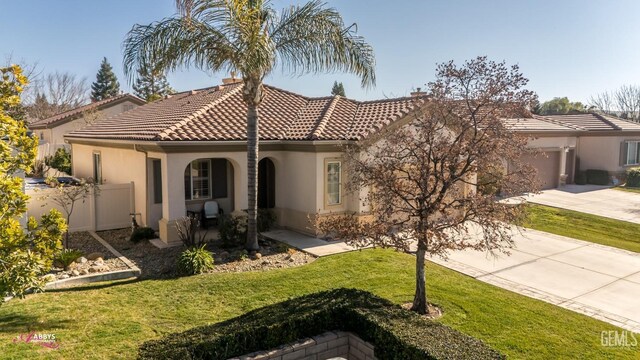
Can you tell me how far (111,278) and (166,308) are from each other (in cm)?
295

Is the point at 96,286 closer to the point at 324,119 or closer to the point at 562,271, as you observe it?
the point at 324,119

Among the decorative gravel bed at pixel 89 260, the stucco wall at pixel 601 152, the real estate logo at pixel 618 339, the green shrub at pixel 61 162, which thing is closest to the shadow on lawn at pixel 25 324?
the decorative gravel bed at pixel 89 260

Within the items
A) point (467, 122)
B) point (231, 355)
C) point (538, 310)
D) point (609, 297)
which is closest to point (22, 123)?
point (231, 355)

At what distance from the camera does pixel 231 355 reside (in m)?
6.34

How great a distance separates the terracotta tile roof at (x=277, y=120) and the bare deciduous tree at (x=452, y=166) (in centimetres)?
567

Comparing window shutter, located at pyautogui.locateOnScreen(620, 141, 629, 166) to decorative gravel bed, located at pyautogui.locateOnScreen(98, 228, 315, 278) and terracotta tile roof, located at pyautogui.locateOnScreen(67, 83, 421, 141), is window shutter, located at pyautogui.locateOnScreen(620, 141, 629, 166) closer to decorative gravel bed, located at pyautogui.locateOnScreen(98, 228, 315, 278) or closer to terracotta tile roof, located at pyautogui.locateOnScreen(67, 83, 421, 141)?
terracotta tile roof, located at pyautogui.locateOnScreen(67, 83, 421, 141)

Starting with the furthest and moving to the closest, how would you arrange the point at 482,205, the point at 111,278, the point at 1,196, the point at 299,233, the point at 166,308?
the point at 299,233
the point at 111,278
the point at 166,308
the point at 482,205
the point at 1,196

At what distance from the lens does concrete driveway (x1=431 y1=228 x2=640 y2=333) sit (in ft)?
32.4

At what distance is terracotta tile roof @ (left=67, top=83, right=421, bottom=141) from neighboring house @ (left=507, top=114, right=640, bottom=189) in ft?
47.0

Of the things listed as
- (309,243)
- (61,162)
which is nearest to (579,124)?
(309,243)

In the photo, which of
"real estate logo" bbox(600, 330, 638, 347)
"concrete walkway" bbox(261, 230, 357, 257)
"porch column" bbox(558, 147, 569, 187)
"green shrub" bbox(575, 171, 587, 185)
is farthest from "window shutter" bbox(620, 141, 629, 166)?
"real estate logo" bbox(600, 330, 638, 347)

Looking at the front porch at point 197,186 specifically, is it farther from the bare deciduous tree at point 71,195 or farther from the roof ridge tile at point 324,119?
the roof ridge tile at point 324,119

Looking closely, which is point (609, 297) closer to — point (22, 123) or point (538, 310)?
point (538, 310)

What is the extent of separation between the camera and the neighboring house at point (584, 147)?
28328 mm
